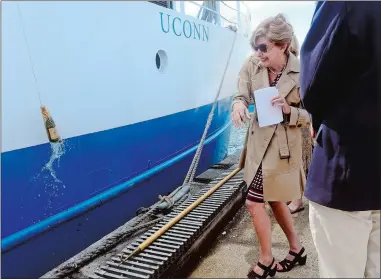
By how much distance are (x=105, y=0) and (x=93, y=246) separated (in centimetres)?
206

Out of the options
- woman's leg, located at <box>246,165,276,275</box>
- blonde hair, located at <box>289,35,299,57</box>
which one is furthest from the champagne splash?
blonde hair, located at <box>289,35,299,57</box>

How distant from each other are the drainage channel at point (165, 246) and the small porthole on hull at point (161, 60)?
143 cm

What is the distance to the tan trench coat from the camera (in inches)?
90.4

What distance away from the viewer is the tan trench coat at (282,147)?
229 cm

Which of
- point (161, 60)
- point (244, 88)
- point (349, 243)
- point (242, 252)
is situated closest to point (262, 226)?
point (242, 252)

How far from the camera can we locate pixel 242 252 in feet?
9.93

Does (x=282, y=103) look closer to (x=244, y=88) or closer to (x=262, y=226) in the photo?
(x=244, y=88)

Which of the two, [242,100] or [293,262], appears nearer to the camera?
[242,100]

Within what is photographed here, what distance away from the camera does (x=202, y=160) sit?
17.3 ft

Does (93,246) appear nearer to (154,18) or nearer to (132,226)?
(132,226)

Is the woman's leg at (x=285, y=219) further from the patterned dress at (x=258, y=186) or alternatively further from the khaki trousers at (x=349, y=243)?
the khaki trousers at (x=349, y=243)

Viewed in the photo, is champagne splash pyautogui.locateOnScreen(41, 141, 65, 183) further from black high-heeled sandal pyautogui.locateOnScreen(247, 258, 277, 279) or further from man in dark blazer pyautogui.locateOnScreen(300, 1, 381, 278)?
man in dark blazer pyautogui.locateOnScreen(300, 1, 381, 278)

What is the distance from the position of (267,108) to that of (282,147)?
0.27m

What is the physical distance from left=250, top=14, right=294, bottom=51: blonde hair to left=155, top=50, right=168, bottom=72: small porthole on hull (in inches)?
69.5
